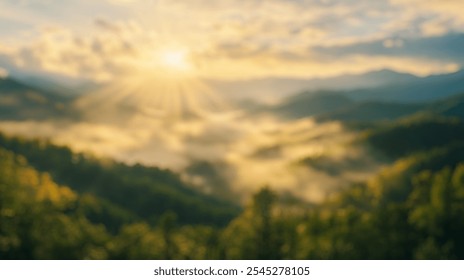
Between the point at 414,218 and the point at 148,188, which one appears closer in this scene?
the point at 414,218

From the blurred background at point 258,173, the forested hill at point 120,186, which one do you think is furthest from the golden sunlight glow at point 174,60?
the forested hill at point 120,186

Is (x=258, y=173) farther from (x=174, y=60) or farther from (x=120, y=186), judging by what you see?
(x=174, y=60)

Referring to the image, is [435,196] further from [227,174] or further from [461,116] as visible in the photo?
[227,174]

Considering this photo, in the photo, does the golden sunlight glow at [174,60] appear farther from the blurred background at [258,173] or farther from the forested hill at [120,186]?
the forested hill at [120,186]

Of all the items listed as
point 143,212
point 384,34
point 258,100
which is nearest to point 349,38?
point 384,34

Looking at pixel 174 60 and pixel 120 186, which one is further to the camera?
pixel 120 186

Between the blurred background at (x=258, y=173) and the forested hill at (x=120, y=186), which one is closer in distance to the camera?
the blurred background at (x=258, y=173)

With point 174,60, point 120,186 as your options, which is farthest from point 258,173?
point 174,60

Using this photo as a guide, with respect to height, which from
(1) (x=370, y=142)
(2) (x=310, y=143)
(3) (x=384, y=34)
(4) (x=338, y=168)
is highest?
(2) (x=310, y=143)
